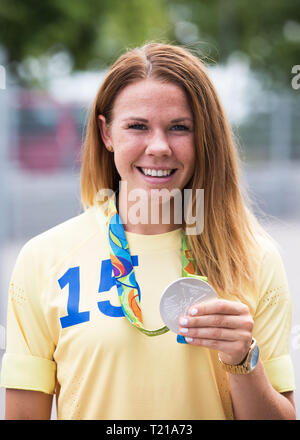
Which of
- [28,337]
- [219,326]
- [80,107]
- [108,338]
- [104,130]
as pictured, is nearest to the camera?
[219,326]

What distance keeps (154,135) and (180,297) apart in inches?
21.3

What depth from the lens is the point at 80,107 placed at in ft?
23.2

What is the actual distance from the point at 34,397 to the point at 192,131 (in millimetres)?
1030

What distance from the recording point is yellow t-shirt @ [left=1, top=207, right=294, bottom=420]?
187 cm

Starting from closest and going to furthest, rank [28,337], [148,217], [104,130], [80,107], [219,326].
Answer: [219,326]
[28,337]
[148,217]
[104,130]
[80,107]

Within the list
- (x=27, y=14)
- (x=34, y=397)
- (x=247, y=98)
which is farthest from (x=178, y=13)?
(x=34, y=397)

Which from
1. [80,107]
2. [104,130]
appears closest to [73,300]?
[104,130]

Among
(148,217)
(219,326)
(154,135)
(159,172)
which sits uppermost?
(154,135)

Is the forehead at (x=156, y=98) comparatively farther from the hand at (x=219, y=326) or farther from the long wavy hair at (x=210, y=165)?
the hand at (x=219, y=326)

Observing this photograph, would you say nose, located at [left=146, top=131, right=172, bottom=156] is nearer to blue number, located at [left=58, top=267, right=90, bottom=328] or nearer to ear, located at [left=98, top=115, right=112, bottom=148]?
ear, located at [left=98, top=115, right=112, bottom=148]

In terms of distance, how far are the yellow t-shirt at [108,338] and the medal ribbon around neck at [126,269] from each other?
0.04 metres

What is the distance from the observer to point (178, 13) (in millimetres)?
20688

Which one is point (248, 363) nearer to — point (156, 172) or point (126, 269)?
point (126, 269)

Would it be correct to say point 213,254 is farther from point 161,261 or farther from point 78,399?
point 78,399
